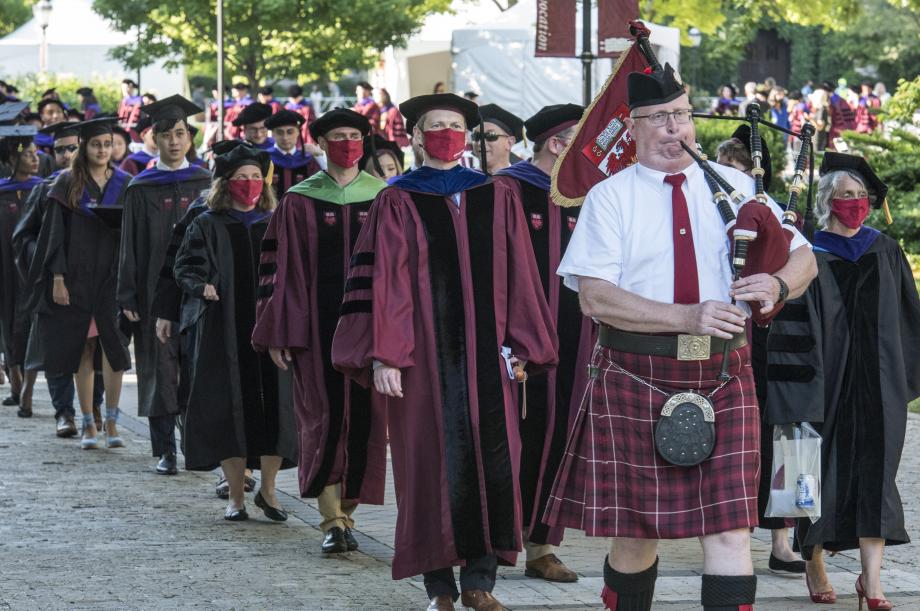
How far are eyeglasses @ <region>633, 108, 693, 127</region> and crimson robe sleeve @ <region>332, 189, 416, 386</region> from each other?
153cm

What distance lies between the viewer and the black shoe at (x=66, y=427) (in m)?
11.9

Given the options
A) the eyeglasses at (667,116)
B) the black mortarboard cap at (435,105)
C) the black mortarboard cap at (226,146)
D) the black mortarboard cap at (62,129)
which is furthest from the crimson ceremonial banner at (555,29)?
the eyeglasses at (667,116)

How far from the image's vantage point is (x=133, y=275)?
34.5ft

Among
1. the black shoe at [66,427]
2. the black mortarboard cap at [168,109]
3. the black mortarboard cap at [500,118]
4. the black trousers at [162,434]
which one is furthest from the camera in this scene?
the black shoe at [66,427]

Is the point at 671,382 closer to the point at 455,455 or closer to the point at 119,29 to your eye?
the point at 455,455

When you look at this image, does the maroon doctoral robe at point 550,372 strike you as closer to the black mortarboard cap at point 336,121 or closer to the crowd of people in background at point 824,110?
the black mortarboard cap at point 336,121

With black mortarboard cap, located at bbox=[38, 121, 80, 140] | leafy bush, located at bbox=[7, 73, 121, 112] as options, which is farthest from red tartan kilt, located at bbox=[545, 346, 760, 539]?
leafy bush, located at bbox=[7, 73, 121, 112]

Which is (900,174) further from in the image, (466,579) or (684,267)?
(684,267)

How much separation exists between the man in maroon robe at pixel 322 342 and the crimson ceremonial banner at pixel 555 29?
18.9ft

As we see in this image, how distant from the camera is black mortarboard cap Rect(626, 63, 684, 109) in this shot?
5.50m

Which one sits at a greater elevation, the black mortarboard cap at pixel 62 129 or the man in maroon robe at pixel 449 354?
the black mortarboard cap at pixel 62 129

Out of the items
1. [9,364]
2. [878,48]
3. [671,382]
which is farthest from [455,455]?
[878,48]

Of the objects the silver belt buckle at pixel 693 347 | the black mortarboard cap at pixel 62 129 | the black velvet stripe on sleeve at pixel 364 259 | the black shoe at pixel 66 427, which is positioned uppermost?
the black mortarboard cap at pixel 62 129

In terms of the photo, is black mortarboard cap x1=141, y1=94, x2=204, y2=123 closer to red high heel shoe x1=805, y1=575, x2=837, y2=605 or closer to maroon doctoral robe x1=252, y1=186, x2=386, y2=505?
maroon doctoral robe x1=252, y1=186, x2=386, y2=505
